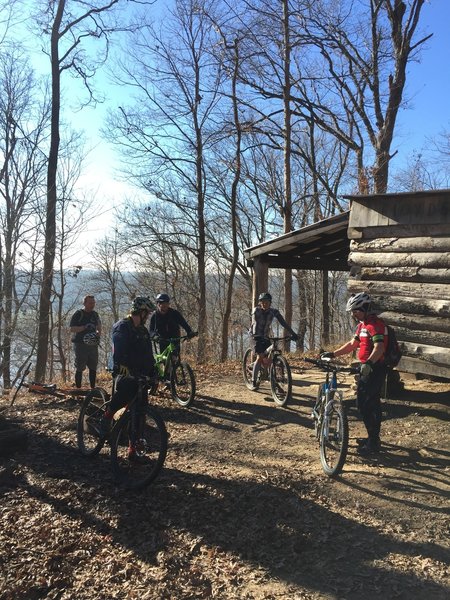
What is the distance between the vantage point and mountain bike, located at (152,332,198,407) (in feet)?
26.6

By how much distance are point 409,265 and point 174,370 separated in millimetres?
4199

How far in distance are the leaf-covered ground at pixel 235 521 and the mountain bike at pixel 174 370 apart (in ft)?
4.60

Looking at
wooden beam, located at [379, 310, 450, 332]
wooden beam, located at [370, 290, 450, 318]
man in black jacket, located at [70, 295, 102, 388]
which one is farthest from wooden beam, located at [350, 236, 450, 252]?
man in black jacket, located at [70, 295, 102, 388]

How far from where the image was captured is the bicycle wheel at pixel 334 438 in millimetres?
4840

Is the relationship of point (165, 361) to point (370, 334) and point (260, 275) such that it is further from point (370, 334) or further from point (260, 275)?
point (370, 334)

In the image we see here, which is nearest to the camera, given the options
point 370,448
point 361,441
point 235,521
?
point 235,521

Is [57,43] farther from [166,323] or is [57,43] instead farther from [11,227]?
[166,323]

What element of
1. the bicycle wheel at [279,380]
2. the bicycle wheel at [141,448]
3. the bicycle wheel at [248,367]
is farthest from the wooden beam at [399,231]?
the bicycle wheel at [141,448]

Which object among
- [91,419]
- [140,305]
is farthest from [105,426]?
[140,305]

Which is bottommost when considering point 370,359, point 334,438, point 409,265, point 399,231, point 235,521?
point 235,521

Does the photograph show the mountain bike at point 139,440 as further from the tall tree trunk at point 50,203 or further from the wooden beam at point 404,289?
the tall tree trunk at point 50,203

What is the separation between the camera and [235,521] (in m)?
4.18

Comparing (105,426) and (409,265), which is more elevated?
(409,265)

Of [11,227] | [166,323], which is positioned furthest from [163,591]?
[11,227]
